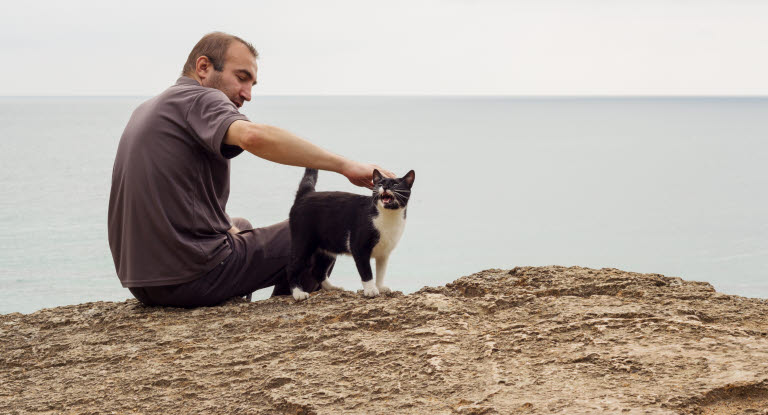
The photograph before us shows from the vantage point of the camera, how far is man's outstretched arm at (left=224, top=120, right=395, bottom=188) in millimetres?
3045

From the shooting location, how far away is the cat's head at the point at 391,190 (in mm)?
3533

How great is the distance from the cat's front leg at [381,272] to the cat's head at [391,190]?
37cm

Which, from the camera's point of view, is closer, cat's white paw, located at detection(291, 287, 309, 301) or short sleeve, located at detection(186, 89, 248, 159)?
short sleeve, located at detection(186, 89, 248, 159)

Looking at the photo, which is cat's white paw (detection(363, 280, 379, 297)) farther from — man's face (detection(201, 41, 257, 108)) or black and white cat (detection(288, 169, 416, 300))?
man's face (detection(201, 41, 257, 108))

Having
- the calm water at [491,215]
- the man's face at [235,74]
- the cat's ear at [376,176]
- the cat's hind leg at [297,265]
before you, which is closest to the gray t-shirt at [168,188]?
the man's face at [235,74]

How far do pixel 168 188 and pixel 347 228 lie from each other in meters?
0.95

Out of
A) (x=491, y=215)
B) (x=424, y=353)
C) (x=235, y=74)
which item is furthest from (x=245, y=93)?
(x=491, y=215)

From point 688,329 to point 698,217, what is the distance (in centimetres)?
1659

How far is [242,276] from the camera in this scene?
12.4 feet

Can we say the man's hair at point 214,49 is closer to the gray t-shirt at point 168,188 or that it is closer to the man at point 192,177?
the man at point 192,177

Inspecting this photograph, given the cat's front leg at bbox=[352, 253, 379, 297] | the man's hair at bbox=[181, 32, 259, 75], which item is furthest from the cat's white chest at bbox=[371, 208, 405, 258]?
the man's hair at bbox=[181, 32, 259, 75]

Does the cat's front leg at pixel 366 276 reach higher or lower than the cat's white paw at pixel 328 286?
higher

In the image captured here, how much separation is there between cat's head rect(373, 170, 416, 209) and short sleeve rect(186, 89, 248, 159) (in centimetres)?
69

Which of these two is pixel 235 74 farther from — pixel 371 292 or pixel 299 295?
pixel 371 292
